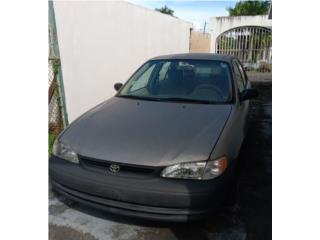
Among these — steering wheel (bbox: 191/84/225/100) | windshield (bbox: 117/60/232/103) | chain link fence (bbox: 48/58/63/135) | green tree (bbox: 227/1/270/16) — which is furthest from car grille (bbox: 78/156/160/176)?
green tree (bbox: 227/1/270/16)

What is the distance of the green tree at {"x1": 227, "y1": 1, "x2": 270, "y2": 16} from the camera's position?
22.5 m

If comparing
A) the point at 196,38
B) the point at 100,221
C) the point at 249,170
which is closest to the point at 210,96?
the point at 249,170

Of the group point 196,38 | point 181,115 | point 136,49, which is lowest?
point 181,115

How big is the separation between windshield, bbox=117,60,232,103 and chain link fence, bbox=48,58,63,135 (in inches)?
50.2

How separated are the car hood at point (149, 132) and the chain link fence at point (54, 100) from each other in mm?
1471

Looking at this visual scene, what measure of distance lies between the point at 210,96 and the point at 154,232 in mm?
1648

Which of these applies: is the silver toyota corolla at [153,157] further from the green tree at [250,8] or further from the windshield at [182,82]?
the green tree at [250,8]

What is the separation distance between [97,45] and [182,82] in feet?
7.78

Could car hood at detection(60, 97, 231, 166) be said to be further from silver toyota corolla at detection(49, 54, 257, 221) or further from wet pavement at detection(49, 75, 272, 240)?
wet pavement at detection(49, 75, 272, 240)

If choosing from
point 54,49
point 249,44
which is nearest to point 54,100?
point 54,49

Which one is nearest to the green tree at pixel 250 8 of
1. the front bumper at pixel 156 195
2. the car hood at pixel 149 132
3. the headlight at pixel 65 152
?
the car hood at pixel 149 132

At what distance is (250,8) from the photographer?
23328 millimetres

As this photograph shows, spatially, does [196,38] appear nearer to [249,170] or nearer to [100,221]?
[249,170]

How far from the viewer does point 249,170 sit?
3885 millimetres
